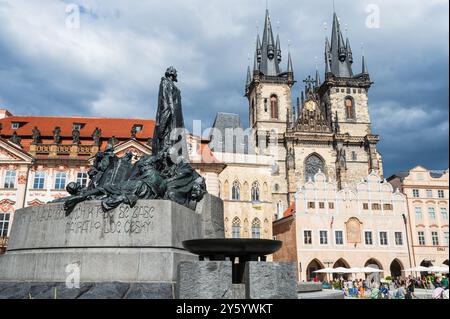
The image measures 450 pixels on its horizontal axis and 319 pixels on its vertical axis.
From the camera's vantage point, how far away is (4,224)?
95.1 ft

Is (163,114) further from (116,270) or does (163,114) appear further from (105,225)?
(116,270)

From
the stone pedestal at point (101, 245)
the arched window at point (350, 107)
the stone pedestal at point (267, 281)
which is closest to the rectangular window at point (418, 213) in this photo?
the arched window at point (350, 107)

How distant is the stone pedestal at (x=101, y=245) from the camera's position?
6.96 metres

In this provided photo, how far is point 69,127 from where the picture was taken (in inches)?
1363

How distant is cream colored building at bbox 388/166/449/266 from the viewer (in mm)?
38719

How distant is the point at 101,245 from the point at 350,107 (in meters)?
58.8

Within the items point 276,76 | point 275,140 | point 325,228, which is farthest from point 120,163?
point 276,76

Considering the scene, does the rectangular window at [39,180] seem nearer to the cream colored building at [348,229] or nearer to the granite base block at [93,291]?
the cream colored building at [348,229]

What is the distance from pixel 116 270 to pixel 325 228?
3275 cm

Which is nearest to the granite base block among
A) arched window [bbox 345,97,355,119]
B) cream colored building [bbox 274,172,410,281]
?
cream colored building [bbox 274,172,410,281]

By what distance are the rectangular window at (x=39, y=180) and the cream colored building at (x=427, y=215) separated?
106 feet

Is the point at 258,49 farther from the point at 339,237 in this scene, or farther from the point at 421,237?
the point at 421,237

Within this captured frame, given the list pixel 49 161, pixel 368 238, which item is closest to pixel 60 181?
pixel 49 161

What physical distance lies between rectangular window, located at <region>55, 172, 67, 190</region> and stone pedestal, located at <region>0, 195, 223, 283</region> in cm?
2398
